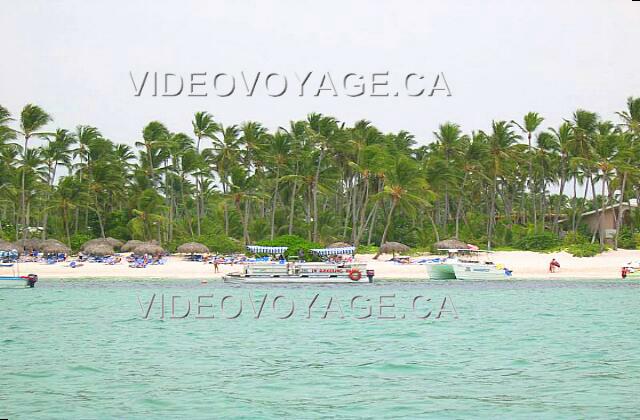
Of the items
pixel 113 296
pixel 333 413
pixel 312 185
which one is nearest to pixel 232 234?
pixel 312 185

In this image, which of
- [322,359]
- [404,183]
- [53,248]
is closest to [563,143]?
[404,183]

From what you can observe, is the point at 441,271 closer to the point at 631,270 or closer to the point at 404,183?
the point at 404,183

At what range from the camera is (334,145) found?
6969cm

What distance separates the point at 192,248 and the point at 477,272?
2130 centimetres

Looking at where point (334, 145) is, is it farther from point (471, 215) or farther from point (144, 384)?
point (144, 384)

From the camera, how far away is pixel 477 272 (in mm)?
55938

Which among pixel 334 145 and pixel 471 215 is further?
pixel 471 215

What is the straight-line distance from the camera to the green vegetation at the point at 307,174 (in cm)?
6731

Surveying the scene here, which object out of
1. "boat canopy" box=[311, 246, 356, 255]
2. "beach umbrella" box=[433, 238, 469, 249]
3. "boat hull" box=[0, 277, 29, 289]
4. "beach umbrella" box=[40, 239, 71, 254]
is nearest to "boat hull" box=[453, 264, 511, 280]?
"beach umbrella" box=[433, 238, 469, 249]

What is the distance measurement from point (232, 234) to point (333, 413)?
6261cm

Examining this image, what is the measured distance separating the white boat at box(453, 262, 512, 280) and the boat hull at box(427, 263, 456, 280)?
1.09 ft

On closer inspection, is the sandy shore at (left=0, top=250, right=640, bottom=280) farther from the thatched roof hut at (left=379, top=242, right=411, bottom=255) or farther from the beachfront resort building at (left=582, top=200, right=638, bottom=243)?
the beachfront resort building at (left=582, top=200, right=638, bottom=243)

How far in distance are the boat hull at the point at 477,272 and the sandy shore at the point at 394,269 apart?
2334 mm

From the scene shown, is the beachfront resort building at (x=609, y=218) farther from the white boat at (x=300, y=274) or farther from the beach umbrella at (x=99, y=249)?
the beach umbrella at (x=99, y=249)
